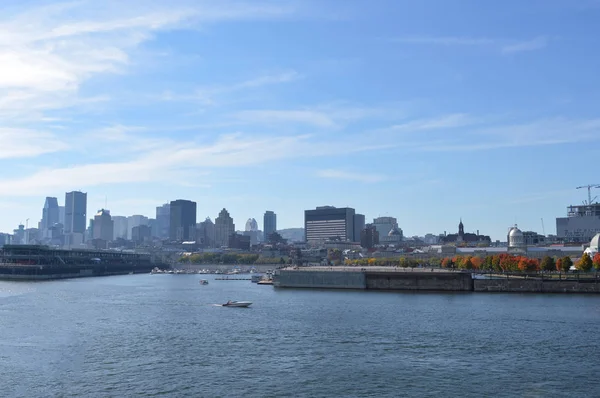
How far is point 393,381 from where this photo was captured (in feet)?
145

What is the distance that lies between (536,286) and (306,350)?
6737 cm

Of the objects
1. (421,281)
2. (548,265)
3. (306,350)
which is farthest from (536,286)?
(306,350)

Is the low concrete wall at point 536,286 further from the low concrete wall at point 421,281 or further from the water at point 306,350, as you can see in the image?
the water at point 306,350

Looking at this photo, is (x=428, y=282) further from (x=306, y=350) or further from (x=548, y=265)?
(x=306, y=350)

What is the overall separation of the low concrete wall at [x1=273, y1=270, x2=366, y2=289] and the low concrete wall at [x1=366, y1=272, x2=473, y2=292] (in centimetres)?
237

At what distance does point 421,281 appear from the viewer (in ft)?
382

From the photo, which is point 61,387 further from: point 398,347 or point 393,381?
point 398,347

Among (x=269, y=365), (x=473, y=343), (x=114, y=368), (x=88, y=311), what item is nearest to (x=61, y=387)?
(x=114, y=368)

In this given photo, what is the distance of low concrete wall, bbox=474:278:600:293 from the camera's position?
355 ft

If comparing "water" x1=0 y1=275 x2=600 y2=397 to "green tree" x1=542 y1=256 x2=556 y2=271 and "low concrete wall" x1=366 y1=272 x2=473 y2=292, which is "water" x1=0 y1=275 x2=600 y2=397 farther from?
"green tree" x1=542 y1=256 x2=556 y2=271

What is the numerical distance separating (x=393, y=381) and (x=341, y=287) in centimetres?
7879

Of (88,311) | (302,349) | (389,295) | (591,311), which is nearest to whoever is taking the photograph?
(302,349)

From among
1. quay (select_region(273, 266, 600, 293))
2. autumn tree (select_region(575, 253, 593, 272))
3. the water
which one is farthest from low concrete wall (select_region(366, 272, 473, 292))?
autumn tree (select_region(575, 253, 593, 272))

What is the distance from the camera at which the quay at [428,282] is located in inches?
4306
